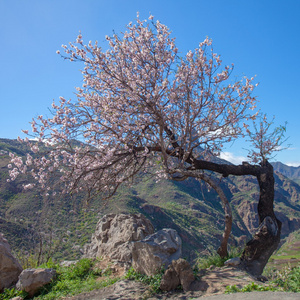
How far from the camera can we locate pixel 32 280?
22.8 ft

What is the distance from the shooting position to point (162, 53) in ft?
26.4

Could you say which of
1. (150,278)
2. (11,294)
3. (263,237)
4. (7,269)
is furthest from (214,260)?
(7,269)

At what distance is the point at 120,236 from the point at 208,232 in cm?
3382

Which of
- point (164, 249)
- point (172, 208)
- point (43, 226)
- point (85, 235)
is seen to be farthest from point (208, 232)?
point (164, 249)

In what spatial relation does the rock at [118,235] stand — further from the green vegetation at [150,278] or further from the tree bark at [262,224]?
the tree bark at [262,224]

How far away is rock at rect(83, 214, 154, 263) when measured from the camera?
8492mm

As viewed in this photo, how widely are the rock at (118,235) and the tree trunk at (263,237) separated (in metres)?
3.37

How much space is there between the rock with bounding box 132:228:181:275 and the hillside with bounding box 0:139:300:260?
68 cm

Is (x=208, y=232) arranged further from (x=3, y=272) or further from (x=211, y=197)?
(x=3, y=272)

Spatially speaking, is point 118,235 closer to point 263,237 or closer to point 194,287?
point 194,287

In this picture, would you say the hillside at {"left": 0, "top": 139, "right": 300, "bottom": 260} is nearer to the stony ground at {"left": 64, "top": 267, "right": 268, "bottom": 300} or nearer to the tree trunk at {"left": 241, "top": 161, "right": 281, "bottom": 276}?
the tree trunk at {"left": 241, "top": 161, "right": 281, "bottom": 276}

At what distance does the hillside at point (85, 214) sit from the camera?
64.8 feet

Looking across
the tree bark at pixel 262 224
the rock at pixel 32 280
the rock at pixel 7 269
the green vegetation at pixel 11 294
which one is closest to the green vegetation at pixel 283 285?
the tree bark at pixel 262 224

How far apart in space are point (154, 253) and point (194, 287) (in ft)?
4.38
